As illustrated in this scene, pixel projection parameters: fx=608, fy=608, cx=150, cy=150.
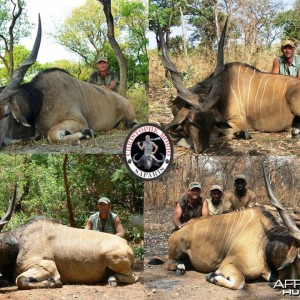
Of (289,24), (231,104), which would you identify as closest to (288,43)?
(289,24)

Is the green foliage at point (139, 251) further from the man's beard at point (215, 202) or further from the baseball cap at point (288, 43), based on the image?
the baseball cap at point (288, 43)

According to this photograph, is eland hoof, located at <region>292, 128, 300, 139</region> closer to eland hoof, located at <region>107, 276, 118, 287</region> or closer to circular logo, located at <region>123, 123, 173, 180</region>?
circular logo, located at <region>123, 123, 173, 180</region>

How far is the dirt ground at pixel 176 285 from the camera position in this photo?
128 inches

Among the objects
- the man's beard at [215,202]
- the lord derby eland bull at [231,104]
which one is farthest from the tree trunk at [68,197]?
the man's beard at [215,202]

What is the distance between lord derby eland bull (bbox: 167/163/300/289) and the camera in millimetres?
3301

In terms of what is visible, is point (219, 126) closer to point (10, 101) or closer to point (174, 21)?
point (174, 21)

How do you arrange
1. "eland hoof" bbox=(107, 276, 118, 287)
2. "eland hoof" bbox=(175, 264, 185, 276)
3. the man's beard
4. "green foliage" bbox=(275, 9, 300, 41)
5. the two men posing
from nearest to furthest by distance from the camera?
1. "eland hoof" bbox=(107, 276, 118, 287)
2. "eland hoof" bbox=(175, 264, 185, 276)
3. the two men posing
4. the man's beard
5. "green foliage" bbox=(275, 9, 300, 41)

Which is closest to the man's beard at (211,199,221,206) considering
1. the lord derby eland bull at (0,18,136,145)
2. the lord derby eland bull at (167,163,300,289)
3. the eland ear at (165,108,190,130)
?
the lord derby eland bull at (167,163,300,289)

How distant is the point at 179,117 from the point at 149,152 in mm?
331

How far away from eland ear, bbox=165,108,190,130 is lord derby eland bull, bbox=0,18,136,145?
472mm

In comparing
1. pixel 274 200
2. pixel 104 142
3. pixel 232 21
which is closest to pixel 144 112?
pixel 104 142

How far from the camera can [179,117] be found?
12.8 ft

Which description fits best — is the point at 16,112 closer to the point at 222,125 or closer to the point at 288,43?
the point at 222,125

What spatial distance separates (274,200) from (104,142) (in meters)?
1.17
